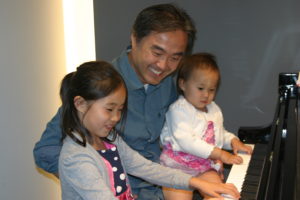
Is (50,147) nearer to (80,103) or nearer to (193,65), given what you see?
(80,103)

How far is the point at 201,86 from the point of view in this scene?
1697mm

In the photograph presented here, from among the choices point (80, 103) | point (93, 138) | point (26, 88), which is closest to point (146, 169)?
point (93, 138)

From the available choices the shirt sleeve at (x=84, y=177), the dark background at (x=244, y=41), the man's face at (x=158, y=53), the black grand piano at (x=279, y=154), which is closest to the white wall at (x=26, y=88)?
the dark background at (x=244, y=41)

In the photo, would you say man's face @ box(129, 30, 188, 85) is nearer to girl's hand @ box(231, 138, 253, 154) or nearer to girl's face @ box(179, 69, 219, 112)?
girl's face @ box(179, 69, 219, 112)

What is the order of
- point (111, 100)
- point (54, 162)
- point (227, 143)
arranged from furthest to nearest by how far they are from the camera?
point (227, 143) → point (54, 162) → point (111, 100)

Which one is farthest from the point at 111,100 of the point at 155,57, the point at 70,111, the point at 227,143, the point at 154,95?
the point at 227,143

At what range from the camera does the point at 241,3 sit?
2.56 meters

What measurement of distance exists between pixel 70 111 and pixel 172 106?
609 millimetres

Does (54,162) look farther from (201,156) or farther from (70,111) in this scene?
(201,156)

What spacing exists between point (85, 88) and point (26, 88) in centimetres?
100

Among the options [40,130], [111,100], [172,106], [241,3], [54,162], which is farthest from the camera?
[241,3]

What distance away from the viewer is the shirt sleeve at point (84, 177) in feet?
3.51

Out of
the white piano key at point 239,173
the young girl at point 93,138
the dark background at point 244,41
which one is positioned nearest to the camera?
the young girl at point 93,138

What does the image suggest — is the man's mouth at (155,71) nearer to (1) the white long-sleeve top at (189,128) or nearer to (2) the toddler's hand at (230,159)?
(1) the white long-sleeve top at (189,128)
